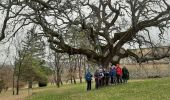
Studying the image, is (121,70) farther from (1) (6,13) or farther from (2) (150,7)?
(1) (6,13)

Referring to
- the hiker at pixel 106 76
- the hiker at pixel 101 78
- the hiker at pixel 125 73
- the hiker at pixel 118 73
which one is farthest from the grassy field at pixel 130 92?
the hiker at pixel 106 76

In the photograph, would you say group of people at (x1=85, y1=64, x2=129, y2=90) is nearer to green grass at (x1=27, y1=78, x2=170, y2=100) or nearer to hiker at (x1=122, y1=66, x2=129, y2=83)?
hiker at (x1=122, y1=66, x2=129, y2=83)

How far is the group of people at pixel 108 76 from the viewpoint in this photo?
3803 centimetres

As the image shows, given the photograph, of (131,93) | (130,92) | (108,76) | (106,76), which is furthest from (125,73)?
(131,93)

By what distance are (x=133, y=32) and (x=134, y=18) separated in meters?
2.68

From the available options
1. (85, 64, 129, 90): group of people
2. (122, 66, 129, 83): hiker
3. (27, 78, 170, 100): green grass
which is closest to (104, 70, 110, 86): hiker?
(85, 64, 129, 90): group of people

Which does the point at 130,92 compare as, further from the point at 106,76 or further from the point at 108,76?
the point at 106,76

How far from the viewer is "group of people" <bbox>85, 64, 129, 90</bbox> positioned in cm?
3803

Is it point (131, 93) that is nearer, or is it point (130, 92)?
point (131, 93)

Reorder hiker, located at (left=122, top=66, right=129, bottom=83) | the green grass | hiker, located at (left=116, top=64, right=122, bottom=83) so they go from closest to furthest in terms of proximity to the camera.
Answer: the green grass, hiker, located at (left=116, top=64, right=122, bottom=83), hiker, located at (left=122, top=66, right=129, bottom=83)

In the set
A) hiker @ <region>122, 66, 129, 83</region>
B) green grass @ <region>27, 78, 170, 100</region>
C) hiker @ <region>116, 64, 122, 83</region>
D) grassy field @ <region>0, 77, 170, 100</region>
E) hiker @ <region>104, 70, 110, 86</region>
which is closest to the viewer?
green grass @ <region>27, 78, 170, 100</region>

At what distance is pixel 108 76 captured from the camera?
3878 centimetres

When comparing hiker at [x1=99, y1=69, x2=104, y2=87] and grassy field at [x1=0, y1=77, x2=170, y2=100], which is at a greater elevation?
hiker at [x1=99, y1=69, x2=104, y2=87]

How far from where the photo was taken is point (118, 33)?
44.2 meters
